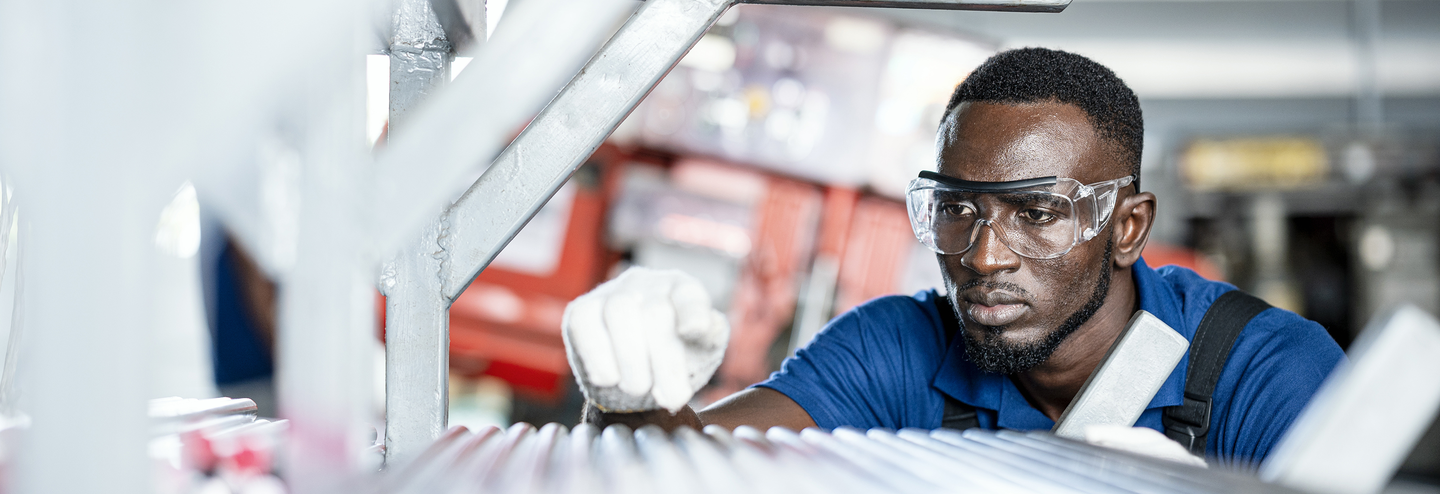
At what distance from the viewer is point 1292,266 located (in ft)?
24.7

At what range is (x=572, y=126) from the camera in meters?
1.04

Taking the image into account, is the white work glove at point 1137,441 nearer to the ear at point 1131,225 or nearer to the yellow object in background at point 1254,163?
the ear at point 1131,225

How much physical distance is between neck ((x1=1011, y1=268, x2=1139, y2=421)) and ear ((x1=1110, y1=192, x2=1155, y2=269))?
1.3 inches

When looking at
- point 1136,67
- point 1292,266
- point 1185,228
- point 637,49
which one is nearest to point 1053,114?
point 637,49

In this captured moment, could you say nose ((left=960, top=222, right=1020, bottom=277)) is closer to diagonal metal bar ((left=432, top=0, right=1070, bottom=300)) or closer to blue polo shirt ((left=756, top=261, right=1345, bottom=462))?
blue polo shirt ((left=756, top=261, right=1345, bottom=462))

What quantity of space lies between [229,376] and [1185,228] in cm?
669

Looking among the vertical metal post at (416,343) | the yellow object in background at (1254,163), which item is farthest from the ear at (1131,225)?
the yellow object in background at (1254,163)

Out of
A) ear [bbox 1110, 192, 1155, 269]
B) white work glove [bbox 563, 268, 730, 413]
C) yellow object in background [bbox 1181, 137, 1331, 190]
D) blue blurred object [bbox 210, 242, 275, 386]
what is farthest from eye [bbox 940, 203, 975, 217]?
yellow object in background [bbox 1181, 137, 1331, 190]

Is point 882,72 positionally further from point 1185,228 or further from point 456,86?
point 1185,228

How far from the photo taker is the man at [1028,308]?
4.33ft

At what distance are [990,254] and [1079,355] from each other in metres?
0.26

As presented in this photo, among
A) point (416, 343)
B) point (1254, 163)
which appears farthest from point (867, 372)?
point (1254, 163)

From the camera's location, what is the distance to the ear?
4.95ft

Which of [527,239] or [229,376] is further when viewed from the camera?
[229,376]
